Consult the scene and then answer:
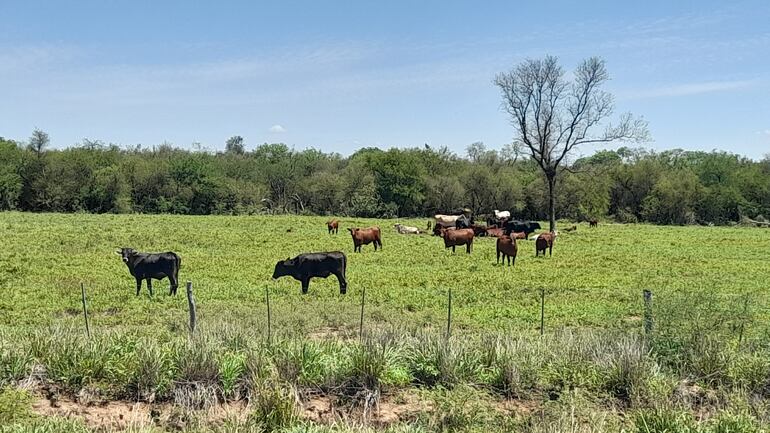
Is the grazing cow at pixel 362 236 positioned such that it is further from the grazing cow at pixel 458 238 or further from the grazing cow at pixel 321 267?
the grazing cow at pixel 321 267

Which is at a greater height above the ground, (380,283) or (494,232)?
(494,232)

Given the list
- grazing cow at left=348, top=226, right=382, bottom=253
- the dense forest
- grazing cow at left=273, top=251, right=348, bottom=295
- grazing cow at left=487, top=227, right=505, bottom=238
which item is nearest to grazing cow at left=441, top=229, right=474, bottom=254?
grazing cow at left=348, top=226, right=382, bottom=253

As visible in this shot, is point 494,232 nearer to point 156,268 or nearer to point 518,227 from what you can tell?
point 518,227

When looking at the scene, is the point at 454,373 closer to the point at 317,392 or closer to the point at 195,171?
the point at 317,392

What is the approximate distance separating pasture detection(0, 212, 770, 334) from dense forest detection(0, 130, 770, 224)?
34820 mm

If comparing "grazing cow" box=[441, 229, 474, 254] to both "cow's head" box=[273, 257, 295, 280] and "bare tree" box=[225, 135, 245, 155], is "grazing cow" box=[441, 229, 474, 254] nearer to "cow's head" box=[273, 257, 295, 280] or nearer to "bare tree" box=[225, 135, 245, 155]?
"cow's head" box=[273, 257, 295, 280]

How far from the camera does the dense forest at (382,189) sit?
212 feet

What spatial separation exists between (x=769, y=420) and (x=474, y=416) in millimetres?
3736

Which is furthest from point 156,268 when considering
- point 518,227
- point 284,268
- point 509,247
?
point 518,227

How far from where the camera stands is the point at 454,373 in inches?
354

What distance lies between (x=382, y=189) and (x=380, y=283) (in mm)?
49602

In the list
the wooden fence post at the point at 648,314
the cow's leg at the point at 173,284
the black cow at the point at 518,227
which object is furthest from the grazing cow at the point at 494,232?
the wooden fence post at the point at 648,314

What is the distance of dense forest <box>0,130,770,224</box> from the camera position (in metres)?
64.8

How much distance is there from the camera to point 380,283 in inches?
730
